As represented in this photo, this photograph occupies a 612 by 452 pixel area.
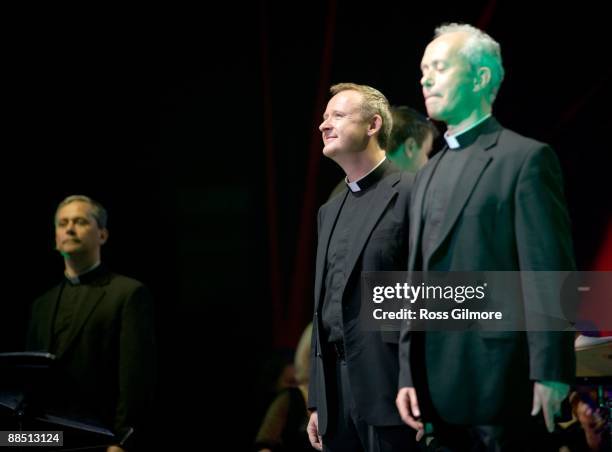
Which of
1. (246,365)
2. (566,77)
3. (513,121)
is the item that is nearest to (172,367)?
(246,365)

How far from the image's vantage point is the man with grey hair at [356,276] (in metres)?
2.66

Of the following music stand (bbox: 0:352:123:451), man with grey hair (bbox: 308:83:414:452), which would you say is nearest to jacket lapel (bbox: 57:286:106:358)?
music stand (bbox: 0:352:123:451)

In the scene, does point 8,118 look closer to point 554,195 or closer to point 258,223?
point 258,223

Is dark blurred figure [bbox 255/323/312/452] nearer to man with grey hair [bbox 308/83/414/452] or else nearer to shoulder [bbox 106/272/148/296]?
shoulder [bbox 106/272/148/296]

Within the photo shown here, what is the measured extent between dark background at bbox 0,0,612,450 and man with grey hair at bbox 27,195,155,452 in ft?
3.49

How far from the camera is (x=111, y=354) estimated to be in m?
4.27

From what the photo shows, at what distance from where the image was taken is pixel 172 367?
5.75 metres

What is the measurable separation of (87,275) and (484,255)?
2.83 meters

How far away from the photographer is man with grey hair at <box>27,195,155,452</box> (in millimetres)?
4113

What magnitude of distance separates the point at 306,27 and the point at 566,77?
189cm

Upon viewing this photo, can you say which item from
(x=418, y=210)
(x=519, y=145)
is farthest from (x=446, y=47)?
(x=418, y=210)

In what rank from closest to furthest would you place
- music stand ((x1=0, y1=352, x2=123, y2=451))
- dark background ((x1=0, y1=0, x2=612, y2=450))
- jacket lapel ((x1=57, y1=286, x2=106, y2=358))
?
music stand ((x1=0, y1=352, x2=123, y2=451))
jacket lapel ((x1=57, y1=286, x2=106, y2=358))
dark background ((x1=0, y1=0, x2=612, y2=450))

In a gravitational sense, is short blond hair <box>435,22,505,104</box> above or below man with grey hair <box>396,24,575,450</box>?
above

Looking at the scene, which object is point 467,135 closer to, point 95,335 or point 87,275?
point 95,335
